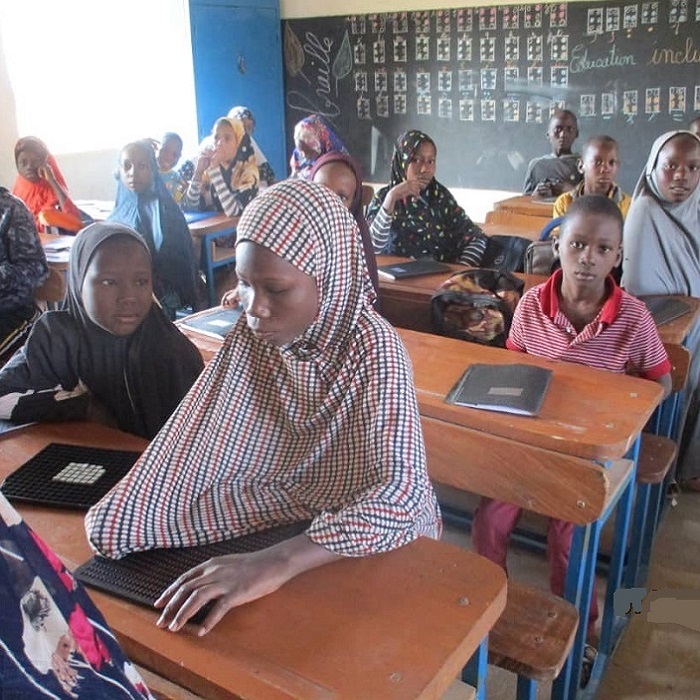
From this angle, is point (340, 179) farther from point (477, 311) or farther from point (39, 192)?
point (39, 192)

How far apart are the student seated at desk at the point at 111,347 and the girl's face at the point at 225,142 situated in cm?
350

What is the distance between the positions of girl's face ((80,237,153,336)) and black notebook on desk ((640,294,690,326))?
159 centimetres

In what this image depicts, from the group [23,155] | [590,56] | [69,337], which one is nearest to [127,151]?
[23,155]

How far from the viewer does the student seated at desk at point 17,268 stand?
10.2ft

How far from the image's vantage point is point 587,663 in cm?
191

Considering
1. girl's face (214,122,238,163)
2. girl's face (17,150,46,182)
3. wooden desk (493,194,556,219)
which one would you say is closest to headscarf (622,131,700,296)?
wooden desk (493,194,556,219)

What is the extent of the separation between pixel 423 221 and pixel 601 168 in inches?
35.1

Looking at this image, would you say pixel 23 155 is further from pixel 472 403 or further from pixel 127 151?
pixel 472 403

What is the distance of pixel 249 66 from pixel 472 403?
620 cm

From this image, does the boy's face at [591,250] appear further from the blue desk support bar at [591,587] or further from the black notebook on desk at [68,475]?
the black notebook on desk at [68,475]

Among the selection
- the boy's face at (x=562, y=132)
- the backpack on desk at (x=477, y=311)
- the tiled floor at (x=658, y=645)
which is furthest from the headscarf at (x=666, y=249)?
the boy's face at (x=562, y=132)

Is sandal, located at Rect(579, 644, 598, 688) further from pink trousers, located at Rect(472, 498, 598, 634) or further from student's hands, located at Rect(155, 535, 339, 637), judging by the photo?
student's hands, located at Rect(155, 535, 339, 637)

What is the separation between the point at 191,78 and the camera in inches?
262

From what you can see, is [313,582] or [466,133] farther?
[466,133]
